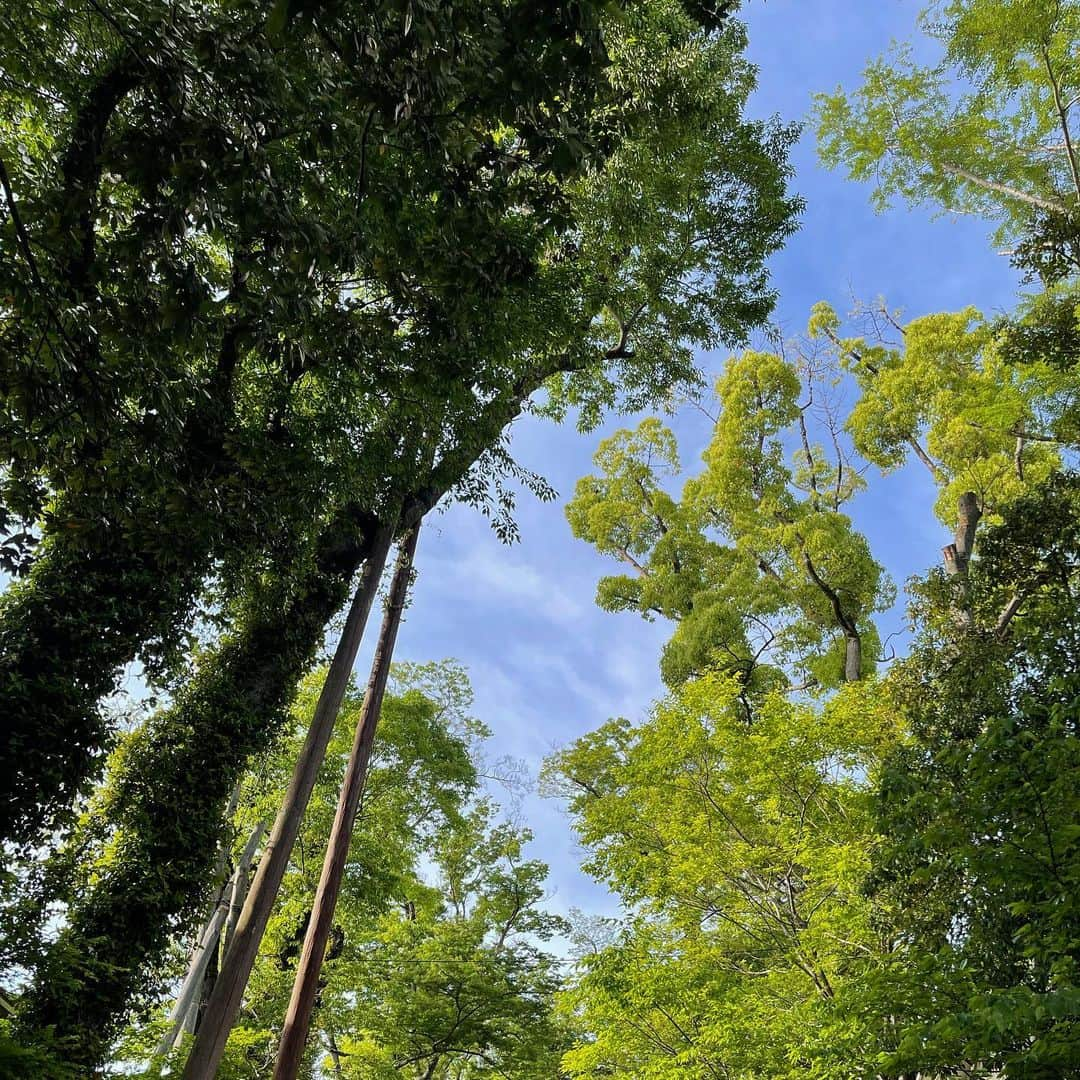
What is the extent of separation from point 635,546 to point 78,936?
36.7ft

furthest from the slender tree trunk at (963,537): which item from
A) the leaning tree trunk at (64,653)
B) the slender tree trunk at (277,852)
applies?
the leaning tree trunk at (64,653)

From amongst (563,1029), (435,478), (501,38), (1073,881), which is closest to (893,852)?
(1073,881)

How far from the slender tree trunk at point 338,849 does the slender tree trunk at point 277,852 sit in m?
0.44

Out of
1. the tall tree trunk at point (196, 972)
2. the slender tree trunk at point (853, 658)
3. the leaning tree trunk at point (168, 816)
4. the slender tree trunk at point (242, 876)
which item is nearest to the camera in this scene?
the leaning tree trunk at point (168, 816)

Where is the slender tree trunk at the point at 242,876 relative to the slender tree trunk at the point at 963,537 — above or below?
below

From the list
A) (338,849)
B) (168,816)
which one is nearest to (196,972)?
(338,849)

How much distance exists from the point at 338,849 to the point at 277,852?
0.81 metres

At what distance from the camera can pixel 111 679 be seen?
462cm

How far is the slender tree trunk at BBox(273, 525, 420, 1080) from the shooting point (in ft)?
17.2

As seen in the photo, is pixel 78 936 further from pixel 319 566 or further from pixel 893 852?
pixel 893 852

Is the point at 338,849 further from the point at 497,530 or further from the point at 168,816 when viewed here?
the point at 497,530

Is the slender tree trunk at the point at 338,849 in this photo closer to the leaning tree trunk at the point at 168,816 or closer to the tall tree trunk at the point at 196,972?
the leaning tree trunk at the point at 168,816

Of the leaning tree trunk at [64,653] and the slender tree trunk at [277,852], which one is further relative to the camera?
the slender tree trunk at [277,852]

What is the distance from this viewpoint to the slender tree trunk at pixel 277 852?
15.8ft
